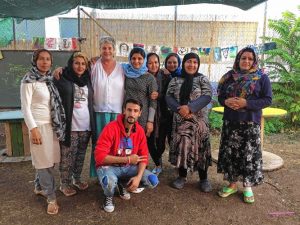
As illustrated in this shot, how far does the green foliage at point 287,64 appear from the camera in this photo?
709 cm

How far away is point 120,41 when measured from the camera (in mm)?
7262

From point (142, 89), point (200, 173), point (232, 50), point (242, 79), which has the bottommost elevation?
point (200, 173)

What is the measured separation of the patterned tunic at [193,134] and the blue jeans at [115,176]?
0.54 metres

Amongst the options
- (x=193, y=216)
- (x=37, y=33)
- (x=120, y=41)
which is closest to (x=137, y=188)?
(x=193, y=216)

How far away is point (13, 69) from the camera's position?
22.5ft

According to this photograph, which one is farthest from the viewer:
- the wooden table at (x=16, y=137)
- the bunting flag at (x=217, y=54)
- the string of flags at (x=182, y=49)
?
the bunting flag at (x=217, y=54)

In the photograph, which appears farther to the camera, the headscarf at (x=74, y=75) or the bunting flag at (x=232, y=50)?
the bunting flag at (x=232, y=50)

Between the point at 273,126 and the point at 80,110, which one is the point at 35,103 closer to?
the point at 80,110

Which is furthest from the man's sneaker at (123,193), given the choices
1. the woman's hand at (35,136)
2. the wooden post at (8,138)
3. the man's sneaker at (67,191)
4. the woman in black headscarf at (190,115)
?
the wooden post at (8,138)

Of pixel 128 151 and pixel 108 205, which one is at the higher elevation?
pixel 128 151

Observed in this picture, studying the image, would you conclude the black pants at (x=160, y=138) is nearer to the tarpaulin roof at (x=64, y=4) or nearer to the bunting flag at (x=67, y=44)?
the tarpaulin roof at (x=64, y=4)

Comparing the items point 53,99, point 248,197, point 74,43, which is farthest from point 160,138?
point 74,43

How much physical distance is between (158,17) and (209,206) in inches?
198

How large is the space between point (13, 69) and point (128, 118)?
4.65 meters
